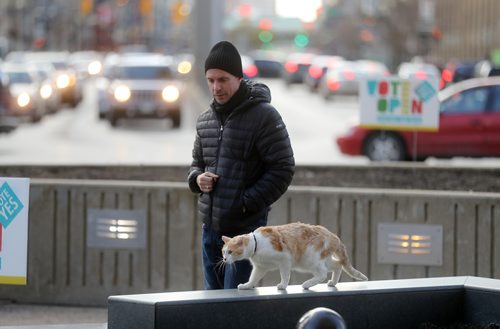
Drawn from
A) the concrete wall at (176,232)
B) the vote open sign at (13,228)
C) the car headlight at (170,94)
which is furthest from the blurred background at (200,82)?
the vote open sign at (13,228)

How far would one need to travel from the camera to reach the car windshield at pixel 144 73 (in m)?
34.2

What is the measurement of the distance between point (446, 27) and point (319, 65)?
158 feet

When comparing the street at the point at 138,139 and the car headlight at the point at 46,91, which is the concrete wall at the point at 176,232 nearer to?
the street at the point at 138,139

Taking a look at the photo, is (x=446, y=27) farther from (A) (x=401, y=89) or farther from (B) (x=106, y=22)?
(A) (x=401, y=89)

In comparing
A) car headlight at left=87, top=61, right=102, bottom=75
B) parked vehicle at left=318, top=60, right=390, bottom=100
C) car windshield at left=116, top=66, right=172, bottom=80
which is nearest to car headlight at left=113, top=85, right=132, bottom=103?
car windshield at left=116, top=66, right=172, bottom=80

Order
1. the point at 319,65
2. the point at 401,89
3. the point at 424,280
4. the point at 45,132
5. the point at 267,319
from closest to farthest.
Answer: the point at 267,319 → the point at 424,280 → the point at 401,89 → the point at 45,132 → the point at 319,65

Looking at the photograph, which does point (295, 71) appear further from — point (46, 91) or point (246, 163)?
point (246, 163)

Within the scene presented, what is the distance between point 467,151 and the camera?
22.4 meters

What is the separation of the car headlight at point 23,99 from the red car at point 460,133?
45.1ft

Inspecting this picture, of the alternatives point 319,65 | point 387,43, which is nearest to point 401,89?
point 319,65

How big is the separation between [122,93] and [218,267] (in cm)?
2688

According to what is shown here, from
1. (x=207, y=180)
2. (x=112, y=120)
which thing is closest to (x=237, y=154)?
(x=207, y=180)

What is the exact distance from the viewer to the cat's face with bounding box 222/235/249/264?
657 cm

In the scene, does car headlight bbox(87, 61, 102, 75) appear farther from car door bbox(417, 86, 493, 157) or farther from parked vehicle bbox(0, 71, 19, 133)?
car door bbox(417, 86, 493, 157)
